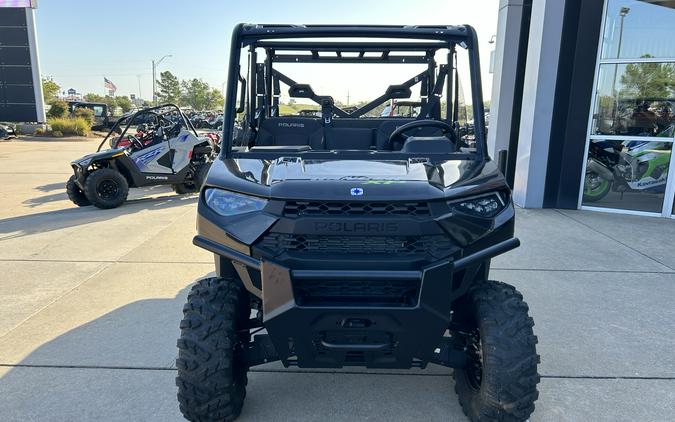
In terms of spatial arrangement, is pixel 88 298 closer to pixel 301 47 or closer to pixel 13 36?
pixel 301 47

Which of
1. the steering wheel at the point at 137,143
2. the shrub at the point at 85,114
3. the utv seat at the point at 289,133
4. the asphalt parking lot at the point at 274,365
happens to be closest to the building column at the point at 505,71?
the asphalt parking lot at the point at 274,365

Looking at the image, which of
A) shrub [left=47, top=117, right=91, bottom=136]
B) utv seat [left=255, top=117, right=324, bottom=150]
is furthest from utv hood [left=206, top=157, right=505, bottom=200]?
shrub [left=47, top=117, right=91, bottom=136]

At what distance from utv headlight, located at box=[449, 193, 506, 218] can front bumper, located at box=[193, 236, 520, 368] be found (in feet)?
0.58

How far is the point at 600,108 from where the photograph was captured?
7.86 meters

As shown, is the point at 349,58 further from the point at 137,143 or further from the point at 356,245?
the point at 137,143

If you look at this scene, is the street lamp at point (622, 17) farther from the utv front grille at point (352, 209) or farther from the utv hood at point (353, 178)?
the utv front grille at point (352, 209)

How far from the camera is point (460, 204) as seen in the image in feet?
7.48

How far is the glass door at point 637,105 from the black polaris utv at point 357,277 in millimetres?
6176

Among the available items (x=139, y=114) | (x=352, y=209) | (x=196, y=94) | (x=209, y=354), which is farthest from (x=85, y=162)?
(x=196, y=94)

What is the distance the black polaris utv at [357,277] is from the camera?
2.14m

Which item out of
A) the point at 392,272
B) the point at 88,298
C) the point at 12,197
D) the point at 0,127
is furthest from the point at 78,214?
the point at 0,127

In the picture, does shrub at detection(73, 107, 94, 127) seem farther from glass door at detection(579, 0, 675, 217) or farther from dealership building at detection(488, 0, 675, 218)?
glass door at detection(579, 0, 675, 217)

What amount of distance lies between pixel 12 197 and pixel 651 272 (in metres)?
9.78

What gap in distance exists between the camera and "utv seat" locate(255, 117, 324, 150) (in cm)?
353
